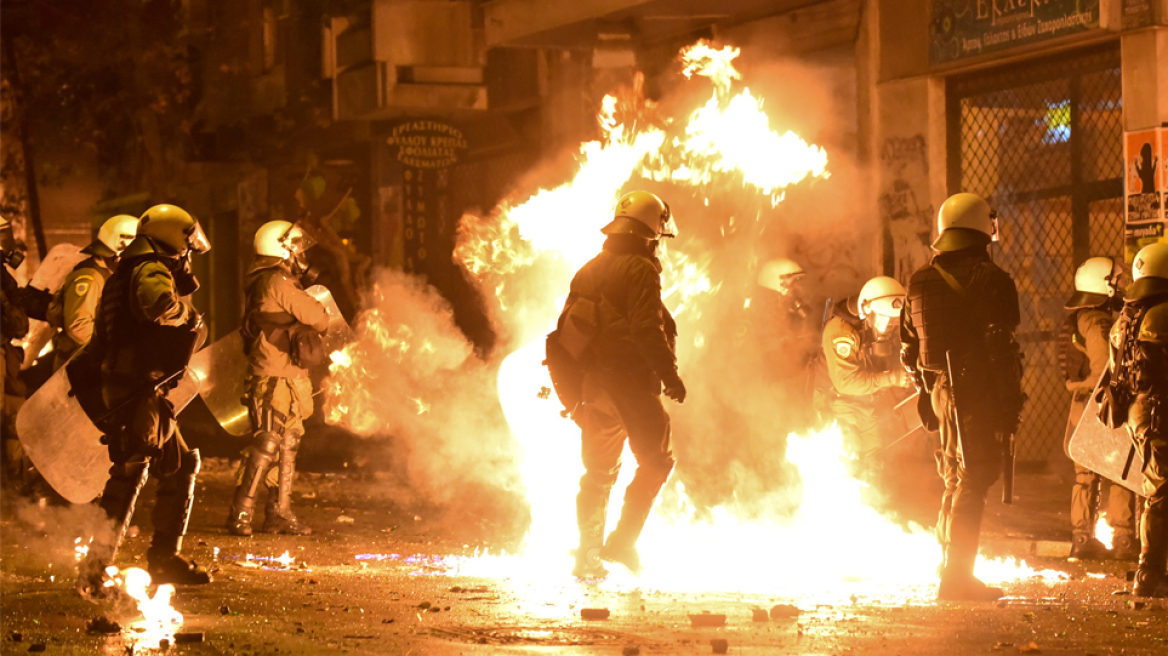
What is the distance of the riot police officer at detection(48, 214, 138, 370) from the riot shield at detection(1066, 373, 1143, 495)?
6143 mm

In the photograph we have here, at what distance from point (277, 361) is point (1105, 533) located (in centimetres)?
521

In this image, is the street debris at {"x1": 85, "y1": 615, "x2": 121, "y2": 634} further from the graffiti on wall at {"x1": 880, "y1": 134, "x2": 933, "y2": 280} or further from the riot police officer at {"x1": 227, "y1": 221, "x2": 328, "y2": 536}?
the graffiti on wall at {"x1": 880, "y1": 134, "x2": 933, "y2": 280}

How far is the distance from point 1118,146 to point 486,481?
5710mm

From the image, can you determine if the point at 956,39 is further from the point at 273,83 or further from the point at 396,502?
the point at 273,83

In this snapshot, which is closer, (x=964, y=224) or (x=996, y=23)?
(x=964, y=224)

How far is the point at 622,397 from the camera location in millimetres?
7793

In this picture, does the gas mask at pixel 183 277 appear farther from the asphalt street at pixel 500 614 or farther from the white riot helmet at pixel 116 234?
the white riot helmet at pixel 116 234

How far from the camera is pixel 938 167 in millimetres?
13625

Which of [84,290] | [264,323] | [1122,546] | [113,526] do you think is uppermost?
[84,290]

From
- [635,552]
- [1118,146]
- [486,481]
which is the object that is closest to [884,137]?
[1118,146]

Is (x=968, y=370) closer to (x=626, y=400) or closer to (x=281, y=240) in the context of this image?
(x=626, y=400)

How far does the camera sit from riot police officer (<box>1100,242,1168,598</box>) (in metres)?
7.39

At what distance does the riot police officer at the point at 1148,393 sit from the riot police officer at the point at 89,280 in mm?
6321

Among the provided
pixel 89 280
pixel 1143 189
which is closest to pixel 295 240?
pixel 89 280
